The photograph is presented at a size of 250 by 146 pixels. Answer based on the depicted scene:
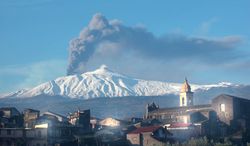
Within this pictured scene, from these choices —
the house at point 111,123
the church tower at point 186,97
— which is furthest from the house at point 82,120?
the church tower at point 186,97

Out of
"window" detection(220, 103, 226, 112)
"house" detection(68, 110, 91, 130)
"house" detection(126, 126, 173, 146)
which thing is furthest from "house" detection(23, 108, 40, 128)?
"window" detection(220, 103, 226, 112)

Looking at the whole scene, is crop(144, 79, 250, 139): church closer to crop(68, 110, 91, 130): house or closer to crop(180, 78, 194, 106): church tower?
crop(68, 110, 91, 130): house

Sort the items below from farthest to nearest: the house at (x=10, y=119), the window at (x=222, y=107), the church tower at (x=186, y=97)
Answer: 1. the church tower at (x=186, y=97)
2. the window at (x=222, y=107)
3. the house at (x=10, y=119)

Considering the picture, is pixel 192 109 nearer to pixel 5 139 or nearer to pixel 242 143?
pixel 242 143

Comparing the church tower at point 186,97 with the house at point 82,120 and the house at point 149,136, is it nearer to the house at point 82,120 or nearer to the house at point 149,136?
the house at point 82,120

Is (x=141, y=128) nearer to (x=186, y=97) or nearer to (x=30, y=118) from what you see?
(x=30, y=118)

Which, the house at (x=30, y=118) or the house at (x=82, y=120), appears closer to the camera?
the house at (x=30, y=118)

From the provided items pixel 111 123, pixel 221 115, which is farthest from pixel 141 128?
pixel 221 115
